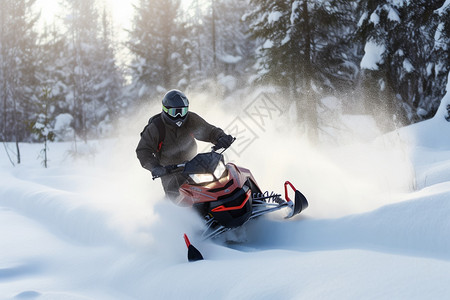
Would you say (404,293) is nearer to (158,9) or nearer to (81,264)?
(81,264)

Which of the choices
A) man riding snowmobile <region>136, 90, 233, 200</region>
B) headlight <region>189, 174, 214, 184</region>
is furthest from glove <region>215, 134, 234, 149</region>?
headlight <region>189, 174, 214, 184</region>

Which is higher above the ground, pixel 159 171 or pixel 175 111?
pixel 175 111

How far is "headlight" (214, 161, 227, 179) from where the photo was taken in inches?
183

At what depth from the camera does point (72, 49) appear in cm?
4012

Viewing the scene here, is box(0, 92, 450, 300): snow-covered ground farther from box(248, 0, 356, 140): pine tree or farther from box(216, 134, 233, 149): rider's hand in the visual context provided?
box(248, 0, 356, 140): pine tree

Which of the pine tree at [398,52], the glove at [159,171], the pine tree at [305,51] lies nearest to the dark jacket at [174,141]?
the glove at [159,171]

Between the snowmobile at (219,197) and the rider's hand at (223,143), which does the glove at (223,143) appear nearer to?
the rider's hand at (223,143)

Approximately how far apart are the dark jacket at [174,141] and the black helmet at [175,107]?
23 cm

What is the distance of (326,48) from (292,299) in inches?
485

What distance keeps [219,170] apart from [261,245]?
108cm

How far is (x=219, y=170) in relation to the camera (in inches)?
185

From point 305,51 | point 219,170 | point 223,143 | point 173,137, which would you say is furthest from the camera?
point 305,51

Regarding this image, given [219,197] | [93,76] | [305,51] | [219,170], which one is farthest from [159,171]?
[93,76]

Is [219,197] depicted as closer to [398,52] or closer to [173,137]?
[173,137]
